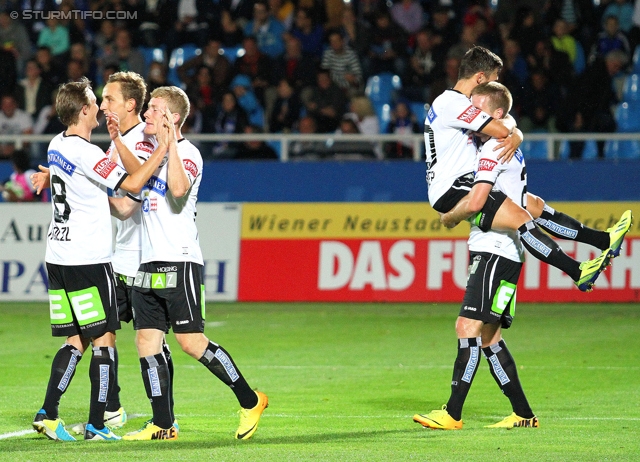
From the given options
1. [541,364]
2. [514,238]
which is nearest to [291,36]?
[541,364]

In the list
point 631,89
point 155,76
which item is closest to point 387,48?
point 155,76

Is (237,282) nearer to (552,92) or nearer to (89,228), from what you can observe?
(552,92)

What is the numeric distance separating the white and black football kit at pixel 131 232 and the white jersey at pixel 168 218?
20cm

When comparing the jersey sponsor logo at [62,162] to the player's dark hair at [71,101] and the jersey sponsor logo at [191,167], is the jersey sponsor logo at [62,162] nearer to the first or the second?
the player's dark hair at [71,101]

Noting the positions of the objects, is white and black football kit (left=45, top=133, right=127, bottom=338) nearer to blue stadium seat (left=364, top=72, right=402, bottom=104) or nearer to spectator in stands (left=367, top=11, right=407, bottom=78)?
blue stadium seat (left=364, top=72, right=402, bottom=104)

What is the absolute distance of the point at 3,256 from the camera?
614 inches

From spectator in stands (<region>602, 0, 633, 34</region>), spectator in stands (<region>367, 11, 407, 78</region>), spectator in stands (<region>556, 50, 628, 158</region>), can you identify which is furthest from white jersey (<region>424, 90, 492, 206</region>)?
spectator in stands (<region>602, 0, 633, 34</region>)

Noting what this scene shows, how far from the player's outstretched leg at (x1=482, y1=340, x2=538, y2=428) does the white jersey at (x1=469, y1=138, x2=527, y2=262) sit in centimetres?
67

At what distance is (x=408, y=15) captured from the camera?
66.7 ft

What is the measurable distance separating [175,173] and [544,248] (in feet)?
8.49

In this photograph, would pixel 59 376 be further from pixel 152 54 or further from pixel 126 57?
pixel 152 54

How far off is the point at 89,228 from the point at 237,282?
28.4 feet

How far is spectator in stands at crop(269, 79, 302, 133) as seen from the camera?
734 inches

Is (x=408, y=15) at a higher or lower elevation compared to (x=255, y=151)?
higher
